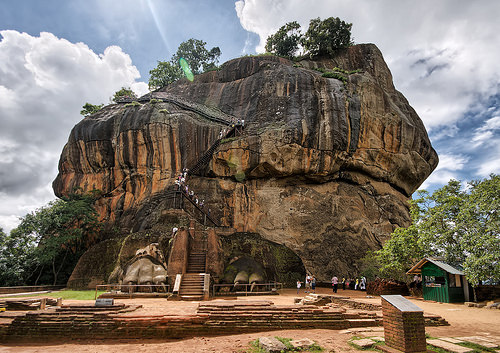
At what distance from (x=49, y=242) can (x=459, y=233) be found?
24.7 meters

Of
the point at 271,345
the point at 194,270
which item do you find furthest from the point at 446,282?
the point at 194,270

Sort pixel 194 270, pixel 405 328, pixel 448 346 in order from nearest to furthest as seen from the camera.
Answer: pixel 405 328 < pixel 448 346 < pixel 194 270

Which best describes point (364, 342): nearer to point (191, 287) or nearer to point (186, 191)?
point (191, 287)

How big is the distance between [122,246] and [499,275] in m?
18.7

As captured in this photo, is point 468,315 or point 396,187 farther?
point 396,187

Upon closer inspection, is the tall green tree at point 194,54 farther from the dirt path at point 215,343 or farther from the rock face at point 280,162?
the dirt path at point 215,343

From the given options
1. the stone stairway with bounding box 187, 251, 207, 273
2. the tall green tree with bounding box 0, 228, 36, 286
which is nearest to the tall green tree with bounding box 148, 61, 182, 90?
Answer: the tall green tree with bounding box 0, 228, 36, 286

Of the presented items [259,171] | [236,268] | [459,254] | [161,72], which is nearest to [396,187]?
[259,171]

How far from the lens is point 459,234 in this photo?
49.0 feet

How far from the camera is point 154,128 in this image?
2597cm

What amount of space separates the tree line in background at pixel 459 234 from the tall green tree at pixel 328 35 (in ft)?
77.6

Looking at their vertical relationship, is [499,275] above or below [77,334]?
above

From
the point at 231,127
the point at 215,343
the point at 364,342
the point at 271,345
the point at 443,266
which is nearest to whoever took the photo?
the point at 271,345

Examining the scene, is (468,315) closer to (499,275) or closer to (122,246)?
(499,275)
